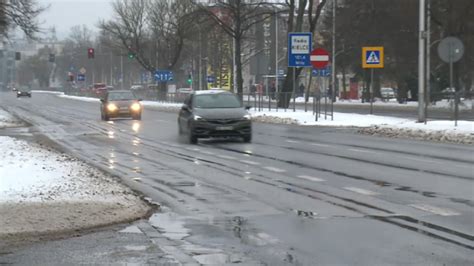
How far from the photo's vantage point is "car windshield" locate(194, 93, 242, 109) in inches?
906

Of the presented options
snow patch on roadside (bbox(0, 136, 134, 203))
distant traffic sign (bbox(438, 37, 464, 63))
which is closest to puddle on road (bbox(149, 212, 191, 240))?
snow patch on roadside (bbox(0, 136, 134, 203))

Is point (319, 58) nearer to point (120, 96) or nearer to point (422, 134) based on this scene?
point (422, 134)

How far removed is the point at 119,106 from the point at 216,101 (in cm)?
1562

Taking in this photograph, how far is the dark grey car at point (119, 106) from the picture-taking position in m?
37.5

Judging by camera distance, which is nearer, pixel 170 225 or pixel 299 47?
pixel 170 225

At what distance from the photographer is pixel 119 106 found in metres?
37.8

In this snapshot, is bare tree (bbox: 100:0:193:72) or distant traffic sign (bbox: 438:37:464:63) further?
bare tree (bbox: 100:0:193:72)

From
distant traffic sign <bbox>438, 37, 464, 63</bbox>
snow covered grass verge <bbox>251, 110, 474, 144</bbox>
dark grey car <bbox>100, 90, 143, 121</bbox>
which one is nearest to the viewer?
snow covered grass verge <bbox>251, 110, 474, 144</bbox>

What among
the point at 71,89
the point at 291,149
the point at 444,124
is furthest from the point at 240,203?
the point at 71,89

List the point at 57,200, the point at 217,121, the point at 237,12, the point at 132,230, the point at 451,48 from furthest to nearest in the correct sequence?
the point at 237,12, the point at 451,48, the point at 217,121, the point at 57,200, the point at 132,230

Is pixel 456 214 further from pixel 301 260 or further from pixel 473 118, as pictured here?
pixel 473 118

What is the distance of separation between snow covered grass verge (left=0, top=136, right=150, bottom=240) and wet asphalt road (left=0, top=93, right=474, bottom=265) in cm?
68

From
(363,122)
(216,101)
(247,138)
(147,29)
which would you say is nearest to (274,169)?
(247,138)

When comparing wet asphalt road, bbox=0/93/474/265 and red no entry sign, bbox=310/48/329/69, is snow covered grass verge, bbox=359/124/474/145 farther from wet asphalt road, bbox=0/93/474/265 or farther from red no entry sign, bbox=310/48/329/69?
red no entry sign, bbox=310/48/329/69
